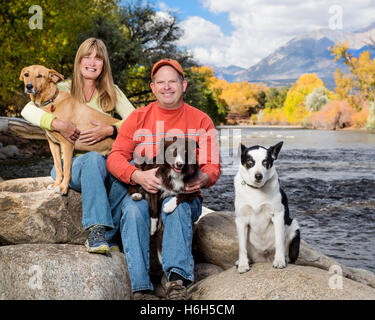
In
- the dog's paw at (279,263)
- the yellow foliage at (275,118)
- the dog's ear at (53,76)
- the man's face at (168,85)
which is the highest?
the yellow foliage at (275,118)

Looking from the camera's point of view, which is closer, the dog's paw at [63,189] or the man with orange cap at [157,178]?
the man with orange cap at [157,178]

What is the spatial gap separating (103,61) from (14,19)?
16198 mm

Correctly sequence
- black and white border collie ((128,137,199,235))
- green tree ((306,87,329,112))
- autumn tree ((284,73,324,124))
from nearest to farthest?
black and white border collie ((128,137,199,235)) → green tree ((306,87,329,112)) → autumn tree ((284,73,324,124))

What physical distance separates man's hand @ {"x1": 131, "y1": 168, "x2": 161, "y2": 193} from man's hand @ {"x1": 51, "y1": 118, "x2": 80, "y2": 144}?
0.72 m

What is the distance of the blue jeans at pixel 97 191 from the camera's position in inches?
130

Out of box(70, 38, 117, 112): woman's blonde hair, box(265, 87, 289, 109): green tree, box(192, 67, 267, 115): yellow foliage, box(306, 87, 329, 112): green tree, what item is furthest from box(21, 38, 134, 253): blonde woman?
box(265, 87, 289, 109): green tree

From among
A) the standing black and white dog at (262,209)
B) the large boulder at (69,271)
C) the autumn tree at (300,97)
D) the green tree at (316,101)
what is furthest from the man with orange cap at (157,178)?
the autumn tree at (300,97)

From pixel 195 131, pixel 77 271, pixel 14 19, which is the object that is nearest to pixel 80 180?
pixel 77 271

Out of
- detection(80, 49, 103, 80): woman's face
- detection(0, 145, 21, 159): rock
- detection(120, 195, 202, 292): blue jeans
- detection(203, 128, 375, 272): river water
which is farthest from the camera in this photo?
detection(0, 145, 21, 159): rock

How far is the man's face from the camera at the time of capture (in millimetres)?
3561

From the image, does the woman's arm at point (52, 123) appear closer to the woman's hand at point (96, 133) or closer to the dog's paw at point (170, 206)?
the woman's hand at point (96, 133)

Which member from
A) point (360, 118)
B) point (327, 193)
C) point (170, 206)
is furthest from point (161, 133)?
point (360, 118)

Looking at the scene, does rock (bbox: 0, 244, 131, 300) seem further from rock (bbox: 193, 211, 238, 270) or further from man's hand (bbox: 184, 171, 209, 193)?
rock (bbox: 193, 211, 238, 270)

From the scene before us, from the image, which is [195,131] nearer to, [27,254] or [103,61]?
[103,61]
